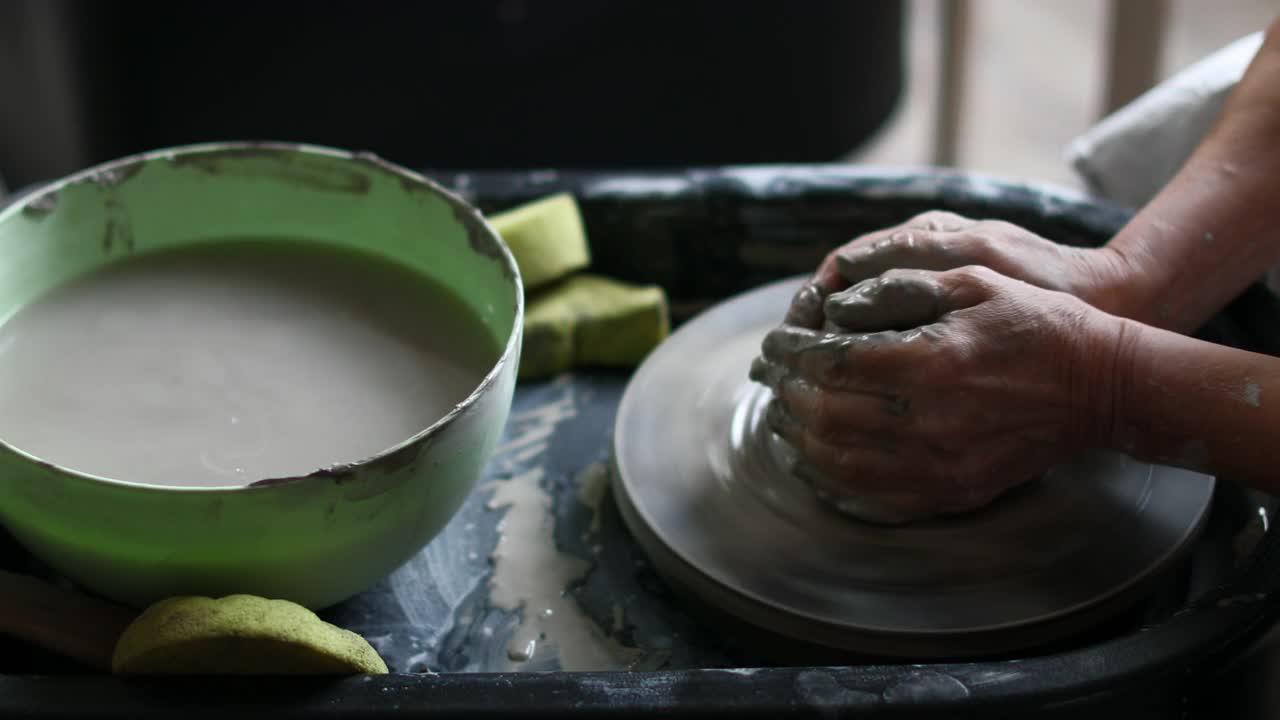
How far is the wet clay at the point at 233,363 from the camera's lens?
2.73 feet

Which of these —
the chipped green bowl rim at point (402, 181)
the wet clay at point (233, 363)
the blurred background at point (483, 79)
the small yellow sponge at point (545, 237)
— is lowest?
the blurred background at point (483, 79)

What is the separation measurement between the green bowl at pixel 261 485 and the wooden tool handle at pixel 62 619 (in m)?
0.02

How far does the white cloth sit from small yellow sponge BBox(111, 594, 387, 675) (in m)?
1.00

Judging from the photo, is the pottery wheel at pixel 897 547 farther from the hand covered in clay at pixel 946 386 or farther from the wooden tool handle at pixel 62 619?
the wooden tool handle at pixel 62 619

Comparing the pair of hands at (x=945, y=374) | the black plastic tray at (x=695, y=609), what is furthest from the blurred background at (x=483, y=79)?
the pair of hands at (x=945, y=374)

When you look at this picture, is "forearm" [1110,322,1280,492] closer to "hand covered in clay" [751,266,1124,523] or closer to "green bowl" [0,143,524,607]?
"hand covered in clay" [751,266,1124,523]

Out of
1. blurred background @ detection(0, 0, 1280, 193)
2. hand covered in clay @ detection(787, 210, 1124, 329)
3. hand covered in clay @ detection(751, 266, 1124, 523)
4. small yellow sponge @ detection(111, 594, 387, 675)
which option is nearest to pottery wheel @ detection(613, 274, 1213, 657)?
hand covered in clay @ detection(751, 266, 1124, 523)

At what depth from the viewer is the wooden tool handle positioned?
0.79 m

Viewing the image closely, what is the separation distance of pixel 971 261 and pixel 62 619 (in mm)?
719

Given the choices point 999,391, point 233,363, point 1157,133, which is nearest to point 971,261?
point 999,391

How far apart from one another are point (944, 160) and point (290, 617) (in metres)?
2.18

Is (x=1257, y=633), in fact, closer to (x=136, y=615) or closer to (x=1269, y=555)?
(x=1269, y=555)

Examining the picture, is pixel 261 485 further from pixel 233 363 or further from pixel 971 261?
pixel 971 261

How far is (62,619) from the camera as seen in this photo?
2.62ft
